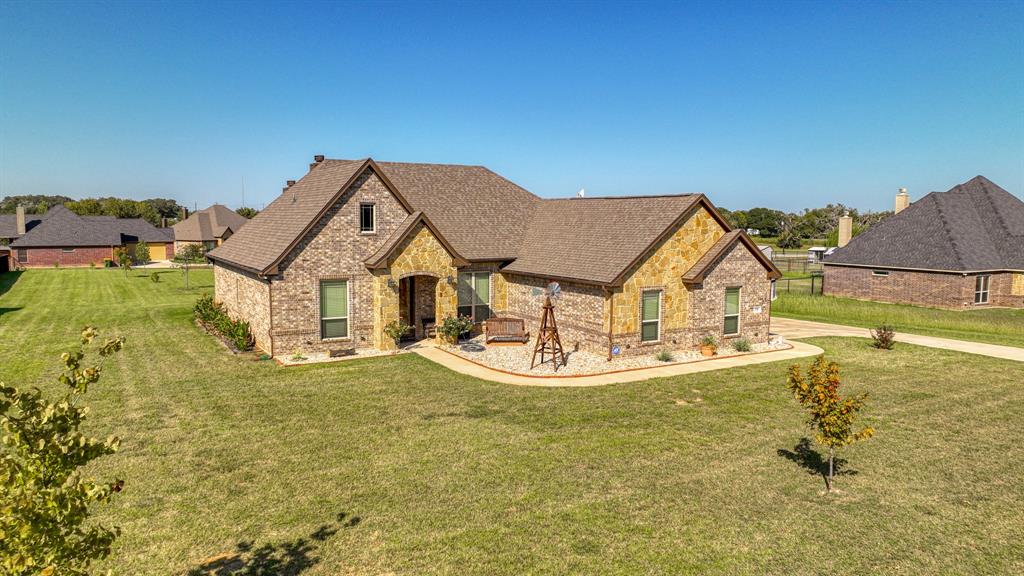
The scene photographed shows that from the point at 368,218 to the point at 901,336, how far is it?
24687mm

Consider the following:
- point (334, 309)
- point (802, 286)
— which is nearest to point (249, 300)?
point (334, 309)

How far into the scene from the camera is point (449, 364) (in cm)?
2167

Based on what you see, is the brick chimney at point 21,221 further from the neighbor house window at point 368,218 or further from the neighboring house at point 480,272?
the neighbor house window at point 368,218

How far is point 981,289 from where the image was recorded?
38.2 metres

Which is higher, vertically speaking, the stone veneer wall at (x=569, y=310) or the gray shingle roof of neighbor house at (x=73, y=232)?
the gray shingle roof of neighbor house at (x=73, y=232)

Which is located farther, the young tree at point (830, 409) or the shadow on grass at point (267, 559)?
the young tree at point (830, 409)

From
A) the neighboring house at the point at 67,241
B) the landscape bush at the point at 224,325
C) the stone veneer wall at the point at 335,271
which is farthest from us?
the neighboring house at the point at 67,241

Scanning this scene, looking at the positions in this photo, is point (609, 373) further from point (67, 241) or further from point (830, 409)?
point (67, 241)

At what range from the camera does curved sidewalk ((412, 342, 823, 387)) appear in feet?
64.7

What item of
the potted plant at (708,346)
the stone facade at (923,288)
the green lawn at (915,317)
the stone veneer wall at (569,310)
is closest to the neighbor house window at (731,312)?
the potted plant at (708,346)

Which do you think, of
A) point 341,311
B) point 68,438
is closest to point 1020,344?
point 341,311

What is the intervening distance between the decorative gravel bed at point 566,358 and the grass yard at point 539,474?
207 cm

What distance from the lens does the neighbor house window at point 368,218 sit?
78.2 ft

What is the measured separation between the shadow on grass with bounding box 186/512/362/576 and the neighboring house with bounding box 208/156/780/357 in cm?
1382
